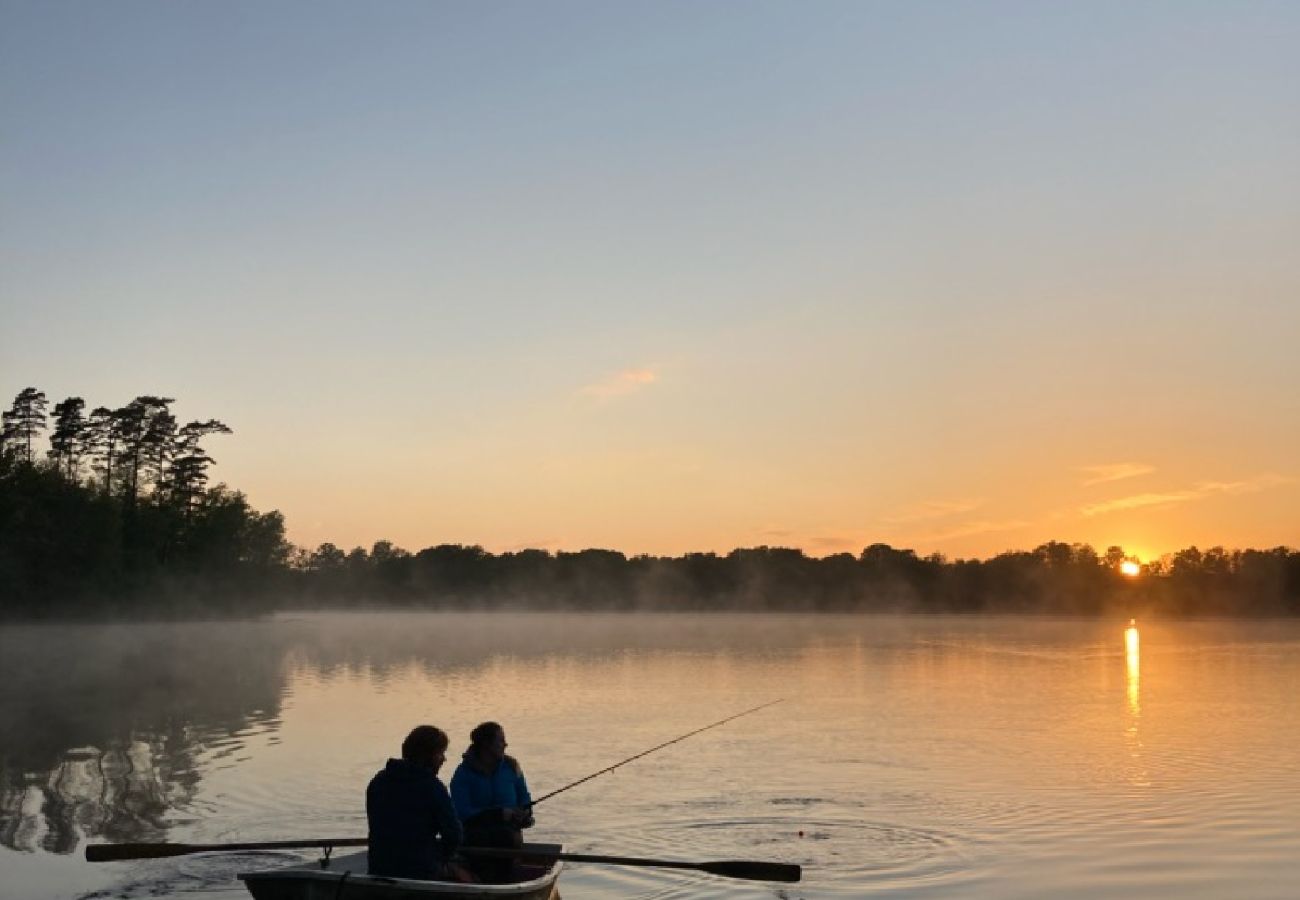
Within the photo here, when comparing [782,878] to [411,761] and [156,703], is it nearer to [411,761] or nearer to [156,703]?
[411,761]

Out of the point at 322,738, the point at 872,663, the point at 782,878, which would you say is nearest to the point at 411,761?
the point at 782,878

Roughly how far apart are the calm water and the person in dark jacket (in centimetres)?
304

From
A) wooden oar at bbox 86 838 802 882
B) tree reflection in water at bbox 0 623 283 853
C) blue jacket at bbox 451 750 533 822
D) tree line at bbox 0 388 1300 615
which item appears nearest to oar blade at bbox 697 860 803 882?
wooden oar at bbox 86 838 802 882

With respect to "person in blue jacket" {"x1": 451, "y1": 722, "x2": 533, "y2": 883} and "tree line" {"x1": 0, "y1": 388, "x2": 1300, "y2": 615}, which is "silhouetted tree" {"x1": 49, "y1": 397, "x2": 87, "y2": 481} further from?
"person in blue jacket" {"x1": 451, "y1": 722, "x2": 533, "y2": 883}

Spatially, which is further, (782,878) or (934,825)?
(934,825)

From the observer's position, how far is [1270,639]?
7431cm

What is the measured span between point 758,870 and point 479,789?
2482mm

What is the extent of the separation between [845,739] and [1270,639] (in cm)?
5948

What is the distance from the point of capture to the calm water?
1309 centimetres

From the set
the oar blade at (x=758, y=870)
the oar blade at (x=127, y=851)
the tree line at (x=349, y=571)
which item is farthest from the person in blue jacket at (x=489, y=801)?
the tree line at (x=349, y=571)

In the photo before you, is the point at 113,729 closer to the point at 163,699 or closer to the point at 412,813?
the point at 163,699

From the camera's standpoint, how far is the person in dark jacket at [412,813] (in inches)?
358

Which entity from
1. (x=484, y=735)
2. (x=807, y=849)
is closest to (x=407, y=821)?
(x=484, y=735)

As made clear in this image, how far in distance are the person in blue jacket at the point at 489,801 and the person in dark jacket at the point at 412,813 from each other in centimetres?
152
